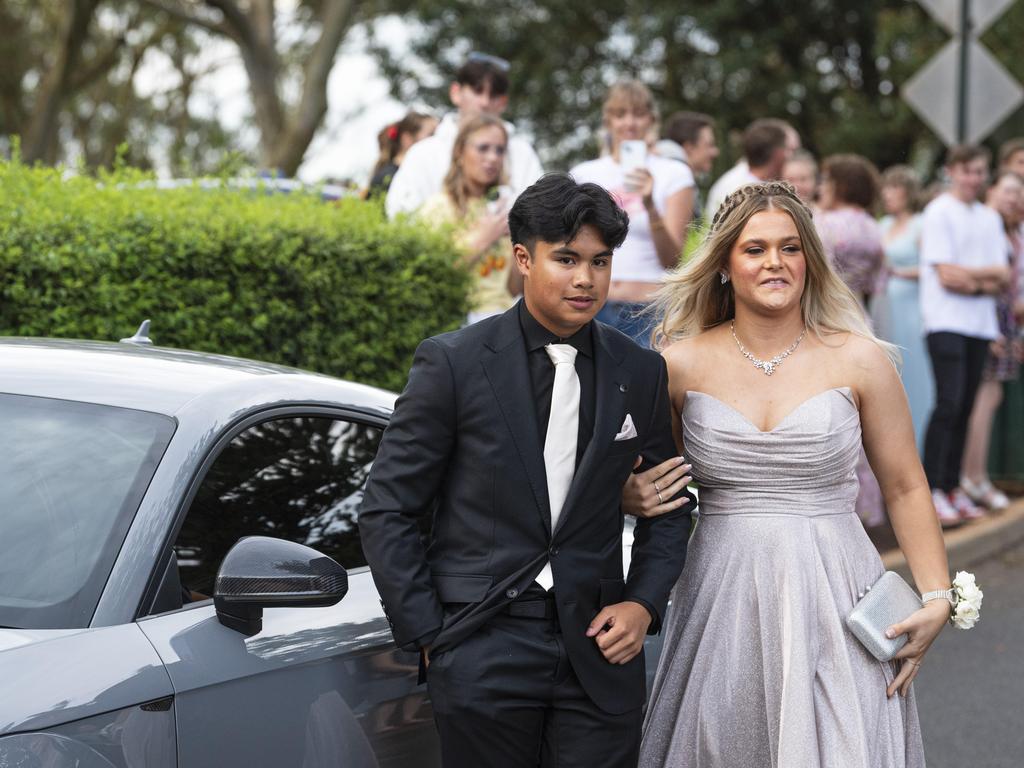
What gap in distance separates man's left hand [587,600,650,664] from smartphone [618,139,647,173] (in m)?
4.19

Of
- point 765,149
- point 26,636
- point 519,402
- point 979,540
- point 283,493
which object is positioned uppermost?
point 765,149

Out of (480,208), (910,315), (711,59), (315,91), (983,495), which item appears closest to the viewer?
(480,208)

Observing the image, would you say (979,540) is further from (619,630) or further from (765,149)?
(619,630)

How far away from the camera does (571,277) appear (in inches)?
122

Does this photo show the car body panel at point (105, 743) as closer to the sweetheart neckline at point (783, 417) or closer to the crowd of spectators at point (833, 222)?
the sweetheart neckline at point (783, 417)

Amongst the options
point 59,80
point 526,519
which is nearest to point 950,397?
point 526,519

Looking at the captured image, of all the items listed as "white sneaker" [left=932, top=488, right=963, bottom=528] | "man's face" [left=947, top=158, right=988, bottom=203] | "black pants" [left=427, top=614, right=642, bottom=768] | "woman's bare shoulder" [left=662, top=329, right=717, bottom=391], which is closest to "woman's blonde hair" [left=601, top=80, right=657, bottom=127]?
"man's face" [left=947, top=158, right=988, bottom=203]

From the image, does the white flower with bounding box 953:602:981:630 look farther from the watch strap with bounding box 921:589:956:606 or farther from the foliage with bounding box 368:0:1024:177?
the foliage with bounding box 368:0:1024:177

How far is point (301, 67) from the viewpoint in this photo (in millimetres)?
33281

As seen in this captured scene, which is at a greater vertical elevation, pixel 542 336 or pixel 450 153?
pixel 450 153

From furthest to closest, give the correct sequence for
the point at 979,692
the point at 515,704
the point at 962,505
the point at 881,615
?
the point at 962,505 → the point at 979,692 → the point at 881,615 → the point at 515,704

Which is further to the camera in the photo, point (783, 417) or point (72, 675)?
point (783, 417)

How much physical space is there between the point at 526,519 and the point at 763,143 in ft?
19.8

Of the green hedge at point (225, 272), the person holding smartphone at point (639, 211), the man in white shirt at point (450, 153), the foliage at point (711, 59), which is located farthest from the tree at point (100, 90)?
the green hedge at point (225, 272)
